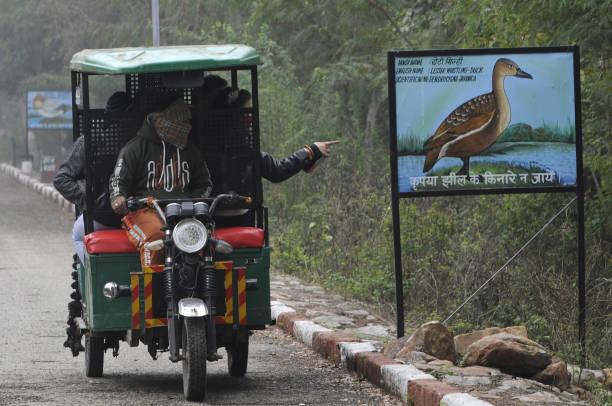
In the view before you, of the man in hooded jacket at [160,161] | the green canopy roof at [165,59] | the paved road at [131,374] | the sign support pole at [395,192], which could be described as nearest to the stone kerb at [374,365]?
the paved road at [131,374]

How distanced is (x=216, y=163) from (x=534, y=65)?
2920 millimetres

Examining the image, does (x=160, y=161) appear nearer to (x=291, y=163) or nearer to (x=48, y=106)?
(x=291, y=163)

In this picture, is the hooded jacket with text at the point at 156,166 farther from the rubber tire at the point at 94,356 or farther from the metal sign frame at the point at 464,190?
the metal sign frame at the point at 464,190

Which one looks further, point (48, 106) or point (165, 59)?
point (48, 106)

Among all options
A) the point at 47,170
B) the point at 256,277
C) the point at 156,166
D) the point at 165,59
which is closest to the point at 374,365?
the point at 256,277

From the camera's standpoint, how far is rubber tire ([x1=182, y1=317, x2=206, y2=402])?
6176mm

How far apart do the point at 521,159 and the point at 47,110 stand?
88.9 ft

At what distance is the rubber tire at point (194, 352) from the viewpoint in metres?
6.18

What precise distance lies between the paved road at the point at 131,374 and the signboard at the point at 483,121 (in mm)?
1726

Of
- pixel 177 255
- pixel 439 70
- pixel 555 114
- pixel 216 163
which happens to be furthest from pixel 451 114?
pixel 177 255

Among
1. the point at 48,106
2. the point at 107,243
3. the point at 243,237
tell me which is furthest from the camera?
the point at 48,106

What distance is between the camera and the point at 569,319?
9.27 m

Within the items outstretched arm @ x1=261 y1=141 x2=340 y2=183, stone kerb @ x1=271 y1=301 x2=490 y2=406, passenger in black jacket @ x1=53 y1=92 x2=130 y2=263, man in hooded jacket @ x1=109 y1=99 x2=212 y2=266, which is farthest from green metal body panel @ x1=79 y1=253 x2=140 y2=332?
stone kerb @ x1=271 y1=301 x2=490 y2=406

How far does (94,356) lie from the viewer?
7.46 metres
